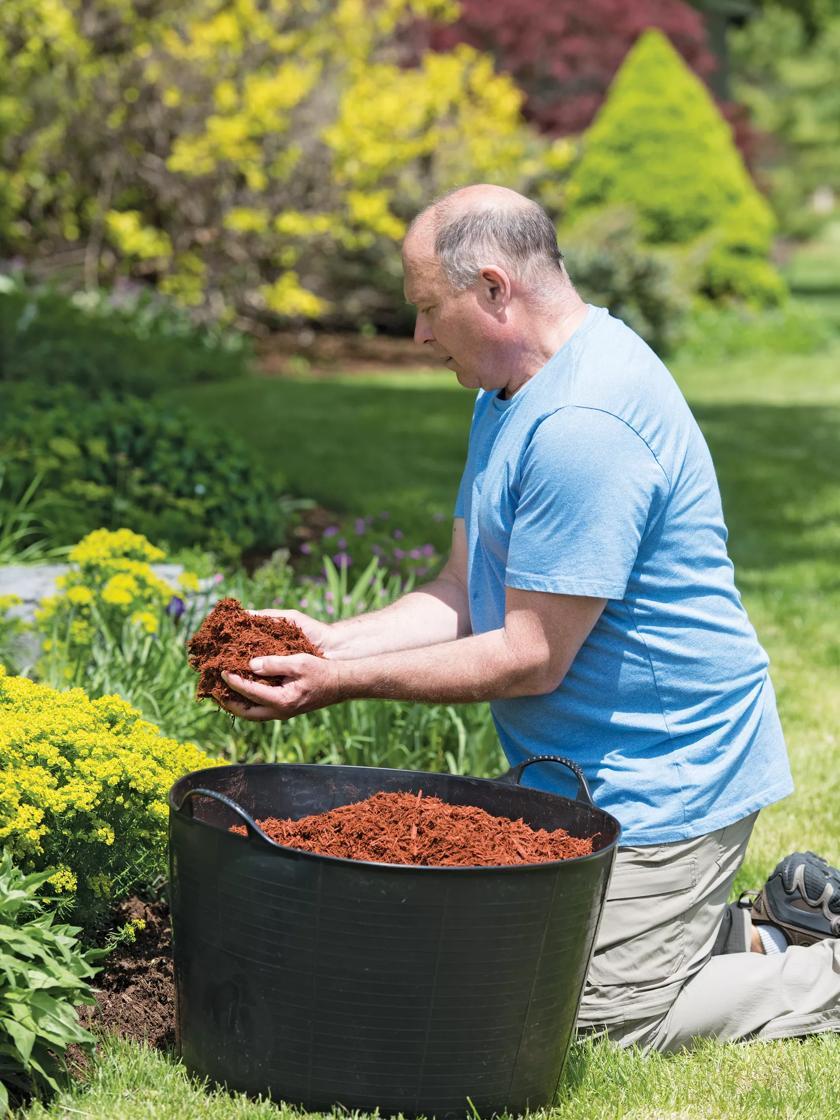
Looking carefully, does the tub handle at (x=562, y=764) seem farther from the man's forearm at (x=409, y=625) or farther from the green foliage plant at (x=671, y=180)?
the green foliage plant at (x=671, y=180)

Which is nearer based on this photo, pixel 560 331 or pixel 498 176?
pixel 560 331

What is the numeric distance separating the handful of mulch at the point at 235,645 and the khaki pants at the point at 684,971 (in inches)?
31.2

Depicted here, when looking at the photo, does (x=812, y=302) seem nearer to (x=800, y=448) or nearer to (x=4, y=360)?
(x=800, y=448)

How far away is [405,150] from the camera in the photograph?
11.3 metres

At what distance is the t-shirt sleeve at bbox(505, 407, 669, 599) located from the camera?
2529 mm

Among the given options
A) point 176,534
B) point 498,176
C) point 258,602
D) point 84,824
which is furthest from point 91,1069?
point 498,176

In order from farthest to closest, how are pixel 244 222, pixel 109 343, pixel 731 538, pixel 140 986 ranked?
pixel 244 222, pixel 109 343, pixel 731 538, pixel 140 986

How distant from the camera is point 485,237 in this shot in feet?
8.63

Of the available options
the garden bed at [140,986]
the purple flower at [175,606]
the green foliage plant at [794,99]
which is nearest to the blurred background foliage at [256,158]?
the purple flower at [175,606]

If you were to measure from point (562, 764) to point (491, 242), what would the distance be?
39.7 inches

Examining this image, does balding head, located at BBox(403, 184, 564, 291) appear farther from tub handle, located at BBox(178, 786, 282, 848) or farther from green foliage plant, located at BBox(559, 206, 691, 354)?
green foliage plant, located at BBox(559, 206, 691, 354)

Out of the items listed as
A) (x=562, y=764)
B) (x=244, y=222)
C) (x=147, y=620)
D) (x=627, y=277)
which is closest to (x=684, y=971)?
(x=562, y=764)

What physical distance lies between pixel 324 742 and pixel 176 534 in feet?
5.56

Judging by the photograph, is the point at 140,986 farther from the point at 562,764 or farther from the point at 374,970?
the point at 562,764
